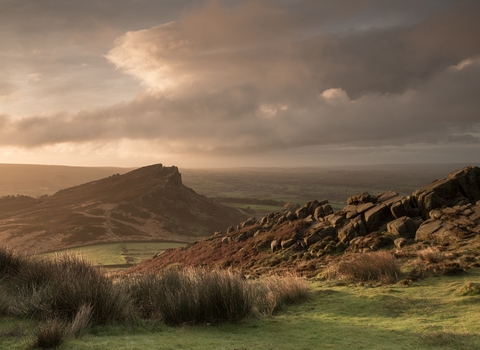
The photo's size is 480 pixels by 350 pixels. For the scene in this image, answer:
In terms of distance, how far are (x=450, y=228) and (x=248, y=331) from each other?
66.5 feet

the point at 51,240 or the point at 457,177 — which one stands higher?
the point at 457,177

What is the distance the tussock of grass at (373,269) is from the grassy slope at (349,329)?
1.88m

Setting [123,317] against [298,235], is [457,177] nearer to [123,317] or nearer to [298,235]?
[298,235]

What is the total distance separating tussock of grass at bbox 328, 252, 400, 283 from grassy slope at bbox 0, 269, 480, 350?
1.88 m

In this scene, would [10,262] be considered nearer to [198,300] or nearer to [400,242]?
[198,300]

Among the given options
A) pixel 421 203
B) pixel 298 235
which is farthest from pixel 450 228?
pixel 298 235

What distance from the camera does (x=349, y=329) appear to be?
10.2 m

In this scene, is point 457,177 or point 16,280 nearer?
point 16,280

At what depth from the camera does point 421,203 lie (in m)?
29.7

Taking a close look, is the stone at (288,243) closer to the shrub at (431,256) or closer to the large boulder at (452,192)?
the large boulder at (452,192)

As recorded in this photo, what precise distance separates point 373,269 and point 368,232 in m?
12.7

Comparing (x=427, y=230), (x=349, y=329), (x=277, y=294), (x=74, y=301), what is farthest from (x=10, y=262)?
(x=427, y=230)

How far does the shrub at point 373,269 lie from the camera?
16359mm

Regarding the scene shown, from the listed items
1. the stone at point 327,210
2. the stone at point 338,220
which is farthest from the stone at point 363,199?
the stone at point 338,220
